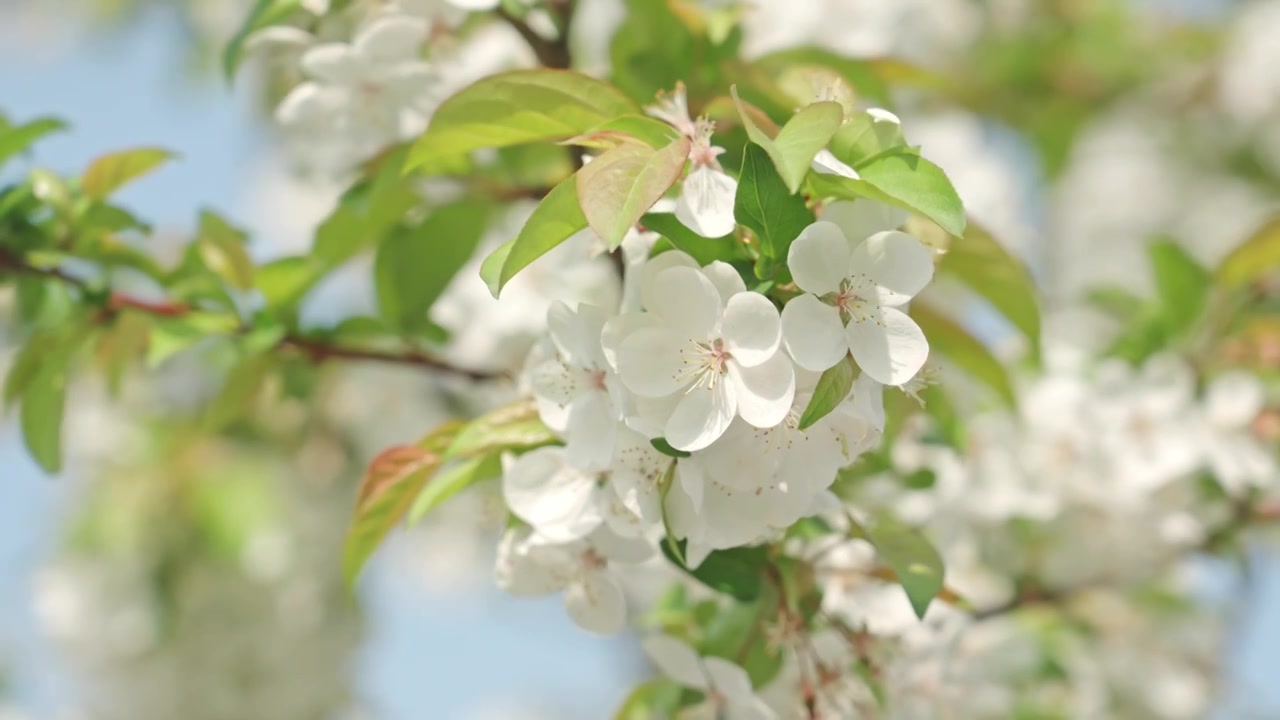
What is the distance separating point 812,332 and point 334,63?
1.93 ft

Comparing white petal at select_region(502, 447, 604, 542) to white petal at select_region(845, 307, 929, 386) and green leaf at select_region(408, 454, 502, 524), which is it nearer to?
green leaf at select_region(408, 454, 502, 524)

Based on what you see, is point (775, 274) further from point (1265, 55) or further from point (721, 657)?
point (1265, 55)

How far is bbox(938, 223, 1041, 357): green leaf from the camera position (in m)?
1.22

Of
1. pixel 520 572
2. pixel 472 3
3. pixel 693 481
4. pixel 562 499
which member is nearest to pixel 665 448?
pixel 693 481

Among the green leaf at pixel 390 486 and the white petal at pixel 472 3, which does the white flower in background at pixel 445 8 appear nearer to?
the white petal at pixel 472 3

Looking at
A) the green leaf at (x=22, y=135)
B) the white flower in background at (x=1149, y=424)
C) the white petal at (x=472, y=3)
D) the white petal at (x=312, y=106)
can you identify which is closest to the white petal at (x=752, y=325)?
the white petal at (x=472, y=3)

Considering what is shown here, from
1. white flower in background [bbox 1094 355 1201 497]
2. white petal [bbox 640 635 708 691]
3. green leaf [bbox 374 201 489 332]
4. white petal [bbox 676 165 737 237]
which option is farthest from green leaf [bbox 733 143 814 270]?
white flower in background [bbox 1094 355 1201 497]

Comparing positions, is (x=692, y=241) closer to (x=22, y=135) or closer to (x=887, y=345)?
(x=887, y=345)

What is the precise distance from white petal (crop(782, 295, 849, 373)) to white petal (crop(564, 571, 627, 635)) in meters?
0.28

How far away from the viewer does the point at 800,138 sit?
78cm

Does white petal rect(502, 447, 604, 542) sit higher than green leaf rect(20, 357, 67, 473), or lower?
higher

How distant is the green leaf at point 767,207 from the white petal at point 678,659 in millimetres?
342

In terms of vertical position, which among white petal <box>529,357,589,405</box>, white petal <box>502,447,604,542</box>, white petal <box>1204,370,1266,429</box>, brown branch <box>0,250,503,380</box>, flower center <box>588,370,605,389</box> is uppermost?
flower center <box>588,370,605,389</box>

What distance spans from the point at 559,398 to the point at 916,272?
26cm
